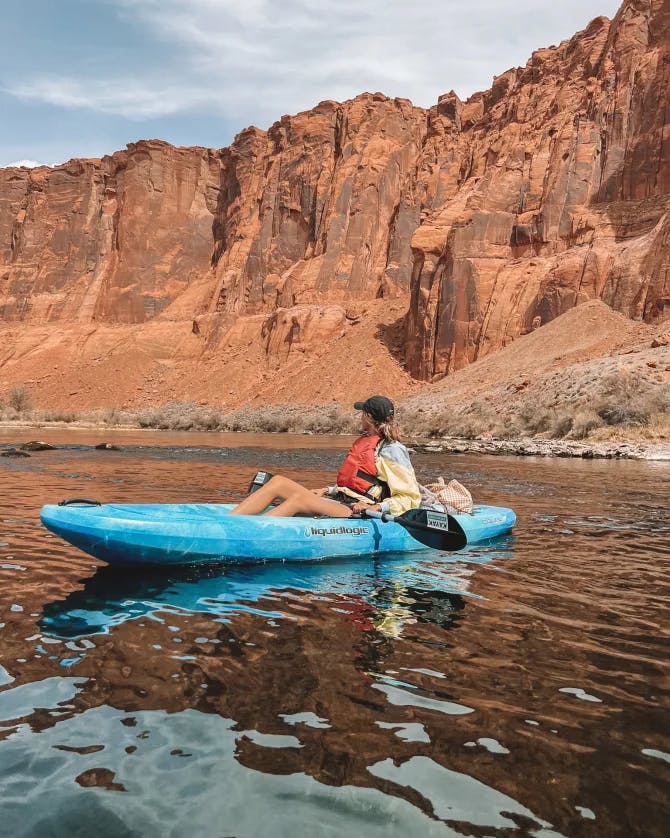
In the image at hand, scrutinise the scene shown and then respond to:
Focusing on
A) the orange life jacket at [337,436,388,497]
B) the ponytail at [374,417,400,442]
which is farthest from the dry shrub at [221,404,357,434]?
the ponytail at [374,417,400,442]

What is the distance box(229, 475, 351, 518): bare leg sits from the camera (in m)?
6.65

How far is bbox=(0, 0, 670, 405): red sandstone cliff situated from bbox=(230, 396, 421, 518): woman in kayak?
35.5 m

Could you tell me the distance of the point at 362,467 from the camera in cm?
707

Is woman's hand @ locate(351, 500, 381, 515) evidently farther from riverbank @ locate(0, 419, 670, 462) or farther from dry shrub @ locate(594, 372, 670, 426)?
dry shrub @ locate(594, 372, 670, 426)

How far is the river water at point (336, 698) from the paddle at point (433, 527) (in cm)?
29

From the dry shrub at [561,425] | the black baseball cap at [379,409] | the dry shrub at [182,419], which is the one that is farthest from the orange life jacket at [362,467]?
the dry shrub at [182,419]

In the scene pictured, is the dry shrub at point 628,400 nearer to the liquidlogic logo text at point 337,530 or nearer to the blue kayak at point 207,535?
the blue kayak at point 207,535

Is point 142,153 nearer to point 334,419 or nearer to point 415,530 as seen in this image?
point 334,419

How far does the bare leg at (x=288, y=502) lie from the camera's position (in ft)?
21.8

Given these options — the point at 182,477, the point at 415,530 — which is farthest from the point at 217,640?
the point at 182,477

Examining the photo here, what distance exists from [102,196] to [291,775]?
296 ft

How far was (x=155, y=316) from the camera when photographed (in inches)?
2980

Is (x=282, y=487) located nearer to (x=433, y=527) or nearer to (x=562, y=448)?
(x=433, y=527)

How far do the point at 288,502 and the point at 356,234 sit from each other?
59.5 meters
